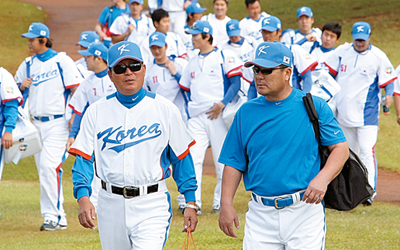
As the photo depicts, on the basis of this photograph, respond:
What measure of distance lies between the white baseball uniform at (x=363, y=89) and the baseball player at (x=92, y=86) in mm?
3748

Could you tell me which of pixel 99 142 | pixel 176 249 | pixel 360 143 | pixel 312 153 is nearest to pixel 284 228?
pixel 312 153

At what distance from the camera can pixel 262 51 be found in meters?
4.30

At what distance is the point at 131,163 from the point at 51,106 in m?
4.76

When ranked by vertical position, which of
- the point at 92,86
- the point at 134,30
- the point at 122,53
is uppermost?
the point at 134,30

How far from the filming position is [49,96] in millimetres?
8820

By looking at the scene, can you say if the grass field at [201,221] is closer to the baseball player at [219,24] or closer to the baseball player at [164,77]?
the baseball player at [164,77]

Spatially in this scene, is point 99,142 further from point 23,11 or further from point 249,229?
point 23,11

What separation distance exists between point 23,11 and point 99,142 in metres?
29.8

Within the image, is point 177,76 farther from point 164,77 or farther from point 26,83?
point 26,83

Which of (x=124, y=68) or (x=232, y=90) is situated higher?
(x=124, y=68)

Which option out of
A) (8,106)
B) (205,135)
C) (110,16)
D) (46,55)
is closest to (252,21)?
(110,16)

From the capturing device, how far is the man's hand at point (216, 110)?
8.90 m

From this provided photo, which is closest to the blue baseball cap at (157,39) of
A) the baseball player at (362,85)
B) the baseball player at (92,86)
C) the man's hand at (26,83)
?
the baseball player at (92,86)

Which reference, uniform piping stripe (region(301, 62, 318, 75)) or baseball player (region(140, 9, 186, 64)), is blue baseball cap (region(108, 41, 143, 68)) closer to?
uniform piping stripe (region(301, 62, 318, 75))
